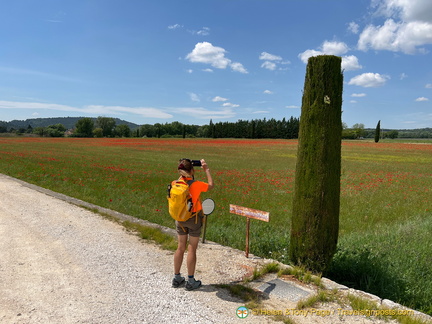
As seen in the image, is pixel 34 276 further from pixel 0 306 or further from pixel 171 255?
pixel 171 255

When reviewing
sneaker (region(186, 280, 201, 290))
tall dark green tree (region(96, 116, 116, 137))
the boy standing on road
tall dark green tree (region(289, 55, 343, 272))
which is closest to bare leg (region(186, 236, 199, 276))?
the boy standing on road

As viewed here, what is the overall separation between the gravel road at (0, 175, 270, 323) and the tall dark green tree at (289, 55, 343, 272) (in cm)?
134

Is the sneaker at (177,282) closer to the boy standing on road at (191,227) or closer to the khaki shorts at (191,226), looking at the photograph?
the boy standing on road at (191,227)

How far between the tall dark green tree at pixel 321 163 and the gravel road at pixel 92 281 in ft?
4.41

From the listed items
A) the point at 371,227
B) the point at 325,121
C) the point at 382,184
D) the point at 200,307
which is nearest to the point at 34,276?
the point at 200,307

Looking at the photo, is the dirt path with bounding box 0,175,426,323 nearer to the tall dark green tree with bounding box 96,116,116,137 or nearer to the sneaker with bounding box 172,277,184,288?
the sneaker with bounding box 172,277,184,288

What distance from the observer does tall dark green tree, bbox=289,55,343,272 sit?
4.71 meters

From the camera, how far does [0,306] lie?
12.0 ft

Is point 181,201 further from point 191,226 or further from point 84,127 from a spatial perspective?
point 84,127

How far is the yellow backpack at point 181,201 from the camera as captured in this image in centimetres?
386

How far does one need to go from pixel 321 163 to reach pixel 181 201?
245 centimetres

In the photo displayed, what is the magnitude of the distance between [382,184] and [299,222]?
13041 mm

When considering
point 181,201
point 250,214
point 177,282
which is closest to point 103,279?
point 177,282

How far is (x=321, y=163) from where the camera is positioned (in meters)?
4.71
